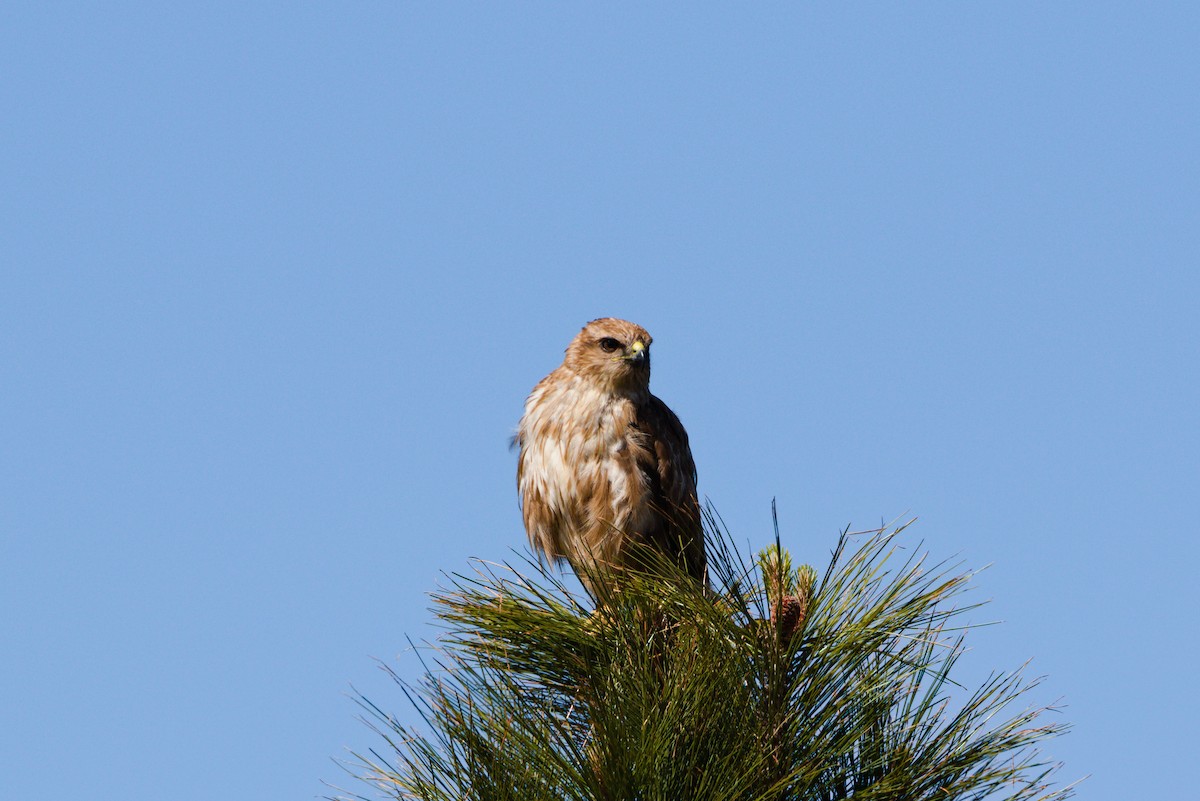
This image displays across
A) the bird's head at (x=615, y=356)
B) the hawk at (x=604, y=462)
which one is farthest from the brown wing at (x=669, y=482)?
the bird's head at (x=615, y=356)

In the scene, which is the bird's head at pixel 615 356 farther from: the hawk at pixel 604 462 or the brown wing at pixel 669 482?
the brown wing at pixel 669 482

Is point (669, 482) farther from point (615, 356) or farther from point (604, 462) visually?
point (615, 356)

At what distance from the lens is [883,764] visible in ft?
14.4

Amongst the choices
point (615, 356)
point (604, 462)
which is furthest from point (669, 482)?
point (615, 356)

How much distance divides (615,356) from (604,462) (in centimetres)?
60

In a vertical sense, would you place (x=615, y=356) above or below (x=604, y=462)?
above

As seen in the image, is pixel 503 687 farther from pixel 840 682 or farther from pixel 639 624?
pixel 840 682

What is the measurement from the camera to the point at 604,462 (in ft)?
24.4

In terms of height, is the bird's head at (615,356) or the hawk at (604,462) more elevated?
the bird's head at (615,356)

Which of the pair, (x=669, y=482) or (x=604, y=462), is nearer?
(x=604, y=462)

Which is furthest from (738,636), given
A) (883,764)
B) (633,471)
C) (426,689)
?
(633,471)

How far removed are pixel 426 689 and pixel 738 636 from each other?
104 centimetres

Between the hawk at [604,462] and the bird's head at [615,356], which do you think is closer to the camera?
the hawk at [604,462]

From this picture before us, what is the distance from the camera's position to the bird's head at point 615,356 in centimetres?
754
